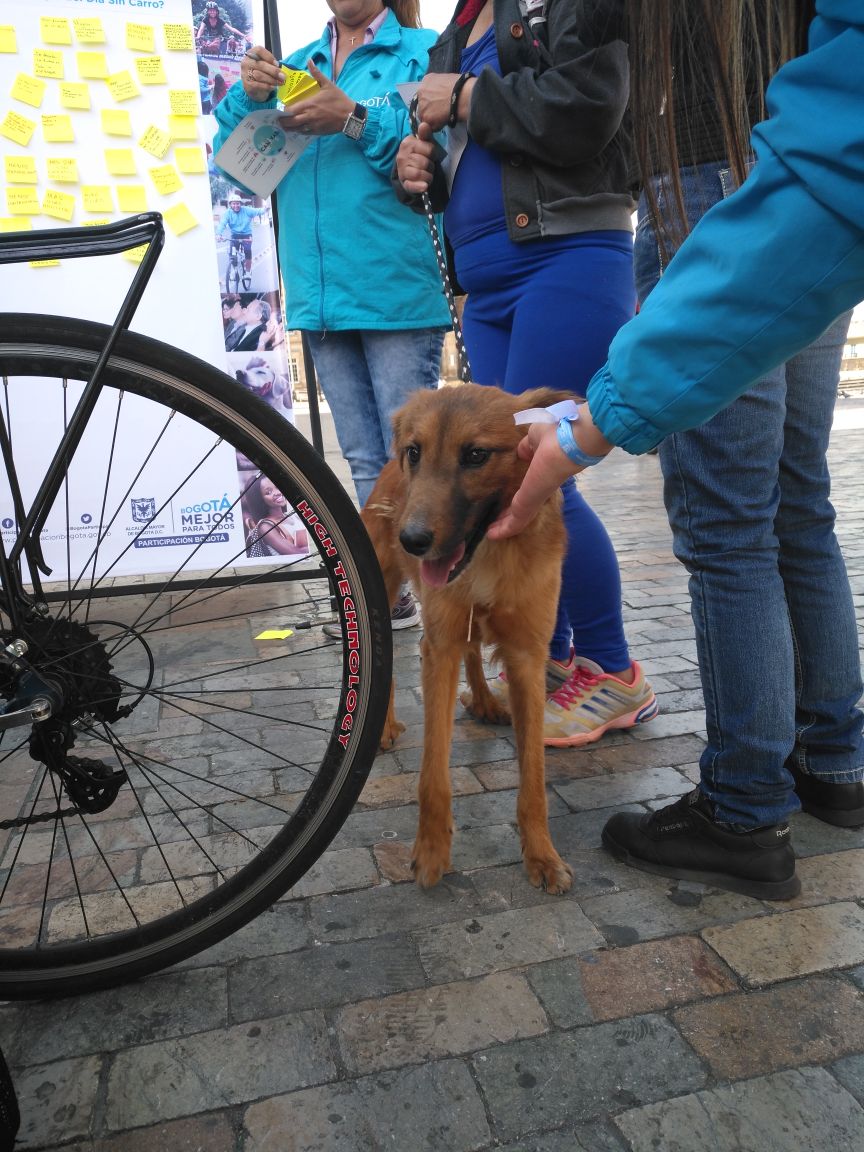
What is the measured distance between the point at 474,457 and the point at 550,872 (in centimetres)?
116

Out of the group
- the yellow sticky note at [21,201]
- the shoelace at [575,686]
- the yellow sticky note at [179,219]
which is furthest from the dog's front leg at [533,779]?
the yellow sticky note at [21,201]

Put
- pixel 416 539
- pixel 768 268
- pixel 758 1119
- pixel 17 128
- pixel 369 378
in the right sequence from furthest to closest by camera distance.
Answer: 1. pixel 17 128
2. pixel 369 378
3. pixel 416 539
4. pixel 758 1119
5. pixel 768 268

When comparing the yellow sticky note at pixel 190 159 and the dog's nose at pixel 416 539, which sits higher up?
the yellow sticky note at pixel 190 159

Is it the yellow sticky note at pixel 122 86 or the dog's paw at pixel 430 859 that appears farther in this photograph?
the yellow sticky note at pixel 122 86

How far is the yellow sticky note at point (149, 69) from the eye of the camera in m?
4.49

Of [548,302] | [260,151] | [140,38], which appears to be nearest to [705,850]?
[548,302]

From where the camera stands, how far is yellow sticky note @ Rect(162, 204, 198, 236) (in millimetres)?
4672

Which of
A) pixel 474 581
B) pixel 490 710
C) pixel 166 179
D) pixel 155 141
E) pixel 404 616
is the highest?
pixel 155 141

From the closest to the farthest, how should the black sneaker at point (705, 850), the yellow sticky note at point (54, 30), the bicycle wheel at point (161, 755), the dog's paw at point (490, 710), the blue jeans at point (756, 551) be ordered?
the bicycle wheel at point (161, 755) < the blue jeans at point (756, 551) < the black sneaker at point (705, 850) < the dog's paw at point (490, 710) < the yellow sticky note at point (54, 30)

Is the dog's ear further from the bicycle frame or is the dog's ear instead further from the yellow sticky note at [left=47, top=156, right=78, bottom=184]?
the yellow sticky note at [left=47, top=156, right=78, bottom=184]

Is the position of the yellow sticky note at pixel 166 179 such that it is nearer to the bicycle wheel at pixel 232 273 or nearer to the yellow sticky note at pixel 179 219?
the yellow sticky note at pixel 179 219

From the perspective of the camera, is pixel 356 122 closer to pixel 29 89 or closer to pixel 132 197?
pixel 132 197

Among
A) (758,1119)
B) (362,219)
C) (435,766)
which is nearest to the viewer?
(758,1119)

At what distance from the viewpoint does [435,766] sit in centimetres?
231
